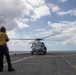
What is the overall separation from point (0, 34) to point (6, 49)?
0.78 meters

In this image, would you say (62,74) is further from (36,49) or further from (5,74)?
(36,49)

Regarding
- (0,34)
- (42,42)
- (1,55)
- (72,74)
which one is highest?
(42,42)

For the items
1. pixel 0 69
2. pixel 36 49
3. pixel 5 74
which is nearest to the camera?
pixel 5 74

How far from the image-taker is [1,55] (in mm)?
12773

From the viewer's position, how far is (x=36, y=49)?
5597 cm

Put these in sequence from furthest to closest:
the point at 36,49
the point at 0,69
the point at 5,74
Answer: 1. the point at 36,49
2. the point at 0,69
3. the point at 5,74

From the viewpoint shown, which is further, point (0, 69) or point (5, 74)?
point (0, 69)

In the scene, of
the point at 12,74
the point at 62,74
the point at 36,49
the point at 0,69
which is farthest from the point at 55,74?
the point at 36,49

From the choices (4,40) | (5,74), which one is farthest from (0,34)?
(5,74)

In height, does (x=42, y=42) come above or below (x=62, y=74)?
above

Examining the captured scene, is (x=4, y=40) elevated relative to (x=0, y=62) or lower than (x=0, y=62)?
→ elevated

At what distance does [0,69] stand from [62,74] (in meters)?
3.08

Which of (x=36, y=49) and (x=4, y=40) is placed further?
(x=36, y=49)

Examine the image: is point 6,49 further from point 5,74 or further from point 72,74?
point 72,74
